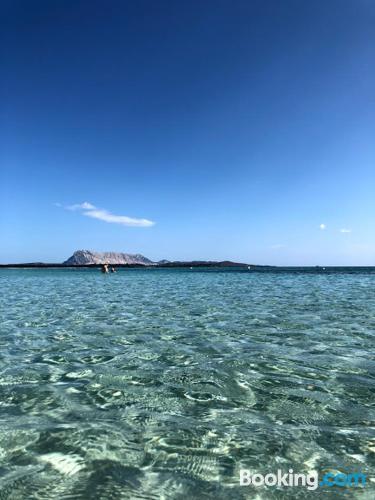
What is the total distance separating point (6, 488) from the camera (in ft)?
13.2

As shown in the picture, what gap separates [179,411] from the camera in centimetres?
634

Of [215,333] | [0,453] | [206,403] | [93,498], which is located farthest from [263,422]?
[215,333]

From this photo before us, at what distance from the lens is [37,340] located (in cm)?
1225

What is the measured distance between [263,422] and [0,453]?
4.11 metres

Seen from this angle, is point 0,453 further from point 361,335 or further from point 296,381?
point 361,335

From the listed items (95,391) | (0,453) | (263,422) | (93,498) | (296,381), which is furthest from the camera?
(296,381)

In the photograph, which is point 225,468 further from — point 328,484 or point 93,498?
point 93,498

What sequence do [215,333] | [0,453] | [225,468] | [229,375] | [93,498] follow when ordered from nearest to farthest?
1. [93,498]
2. [225,468]
3. [0,453]
4. [229,375]
5. [215,333]

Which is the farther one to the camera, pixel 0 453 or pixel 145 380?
pixel 145 380

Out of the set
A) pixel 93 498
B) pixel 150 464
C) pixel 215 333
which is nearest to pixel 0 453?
pixel 93 498

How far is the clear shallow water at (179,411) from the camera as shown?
4293mm

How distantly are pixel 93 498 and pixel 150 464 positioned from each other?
900 millimetres

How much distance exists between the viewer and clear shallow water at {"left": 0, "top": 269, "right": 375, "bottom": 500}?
169 inches

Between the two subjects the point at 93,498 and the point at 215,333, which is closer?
the point at 93,498
